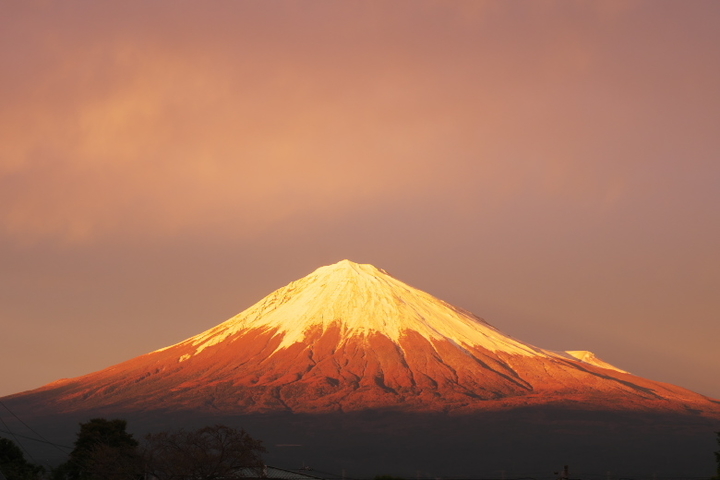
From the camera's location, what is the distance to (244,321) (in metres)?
166

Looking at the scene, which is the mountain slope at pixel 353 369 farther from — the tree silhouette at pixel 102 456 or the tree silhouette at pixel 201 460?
the tree silhouette at pixel 201 460

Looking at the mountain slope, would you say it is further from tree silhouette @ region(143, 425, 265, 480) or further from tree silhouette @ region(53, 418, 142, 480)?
tree silhouette @ region(143, 425, 265, 480)

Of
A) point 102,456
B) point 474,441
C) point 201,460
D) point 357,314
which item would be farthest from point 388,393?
point 201,460

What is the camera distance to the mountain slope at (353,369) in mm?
134125

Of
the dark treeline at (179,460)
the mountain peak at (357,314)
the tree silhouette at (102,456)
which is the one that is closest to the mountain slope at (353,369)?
the mountain peak at (357,314)

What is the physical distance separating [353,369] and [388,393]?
11326mm

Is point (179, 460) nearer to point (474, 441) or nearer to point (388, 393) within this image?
point (474, 441)

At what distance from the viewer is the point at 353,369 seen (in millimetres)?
143875

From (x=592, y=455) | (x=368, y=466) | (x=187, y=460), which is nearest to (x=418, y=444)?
(x=368, y=466)

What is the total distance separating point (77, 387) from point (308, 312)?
145 feet

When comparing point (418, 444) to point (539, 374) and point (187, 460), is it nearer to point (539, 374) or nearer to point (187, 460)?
point (539, 374)

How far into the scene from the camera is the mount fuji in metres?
113

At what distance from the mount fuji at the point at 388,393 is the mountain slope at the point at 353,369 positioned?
Result: 0.34 meters

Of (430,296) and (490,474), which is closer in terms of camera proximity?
(490,474)
